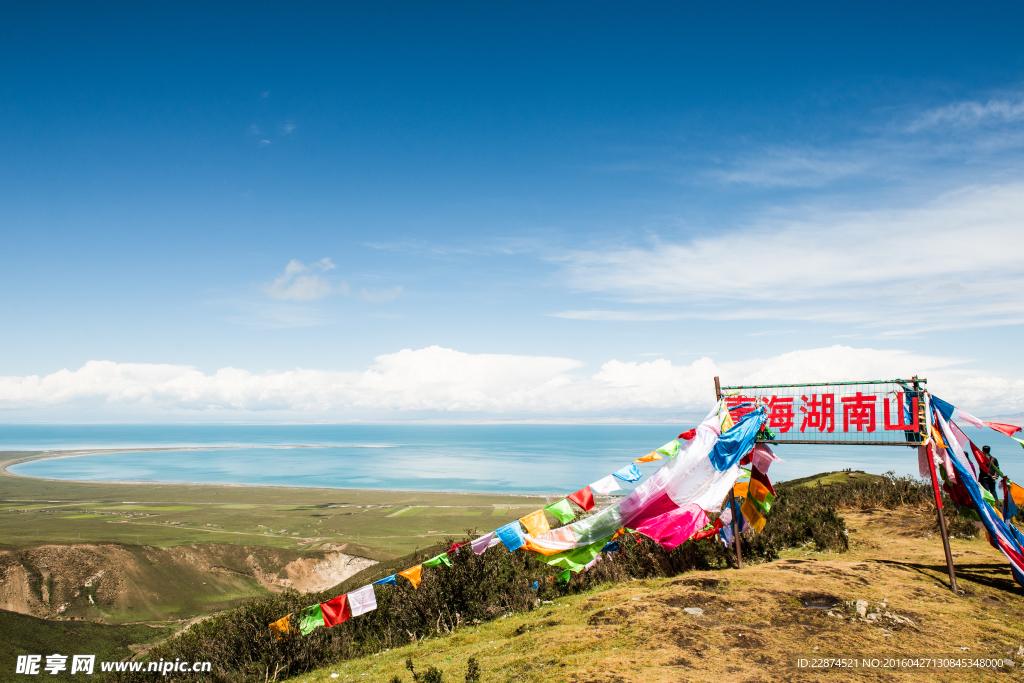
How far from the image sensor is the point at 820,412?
10.6 meters

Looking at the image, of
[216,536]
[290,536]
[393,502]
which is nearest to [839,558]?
[290,536]

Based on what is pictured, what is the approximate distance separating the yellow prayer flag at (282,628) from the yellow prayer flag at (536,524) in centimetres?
523

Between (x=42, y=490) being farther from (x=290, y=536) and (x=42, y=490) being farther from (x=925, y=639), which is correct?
(x=925, y=639)

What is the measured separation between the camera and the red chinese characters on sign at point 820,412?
34.3ft

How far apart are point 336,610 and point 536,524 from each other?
3.94 metres

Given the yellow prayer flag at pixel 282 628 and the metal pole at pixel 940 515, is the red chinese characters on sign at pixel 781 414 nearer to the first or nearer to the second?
the metal pole at pixel 940 515

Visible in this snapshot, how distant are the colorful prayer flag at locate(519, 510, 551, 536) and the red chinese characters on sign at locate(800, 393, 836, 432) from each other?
548cm

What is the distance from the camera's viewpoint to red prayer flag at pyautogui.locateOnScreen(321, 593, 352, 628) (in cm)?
966

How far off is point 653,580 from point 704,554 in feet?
5.49

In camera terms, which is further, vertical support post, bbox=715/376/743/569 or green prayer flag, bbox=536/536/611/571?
vertical support post, bbox=715/376/743/569

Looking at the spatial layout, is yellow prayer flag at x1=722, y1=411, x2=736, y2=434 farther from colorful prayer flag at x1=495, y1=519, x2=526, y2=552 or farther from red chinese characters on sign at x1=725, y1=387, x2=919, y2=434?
colorful prayer flag at x1=495, y1=519, x2=526, y2=552

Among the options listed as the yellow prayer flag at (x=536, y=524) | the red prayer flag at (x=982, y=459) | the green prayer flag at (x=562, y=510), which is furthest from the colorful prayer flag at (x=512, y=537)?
the red prayer flag at (x=982, y=459)

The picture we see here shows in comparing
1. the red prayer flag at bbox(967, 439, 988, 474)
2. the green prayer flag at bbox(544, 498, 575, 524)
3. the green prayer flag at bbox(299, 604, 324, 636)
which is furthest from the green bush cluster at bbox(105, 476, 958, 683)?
the red prayer flag at bbox(967, 439, 988, 474)

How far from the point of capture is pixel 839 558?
12211 millimetres
